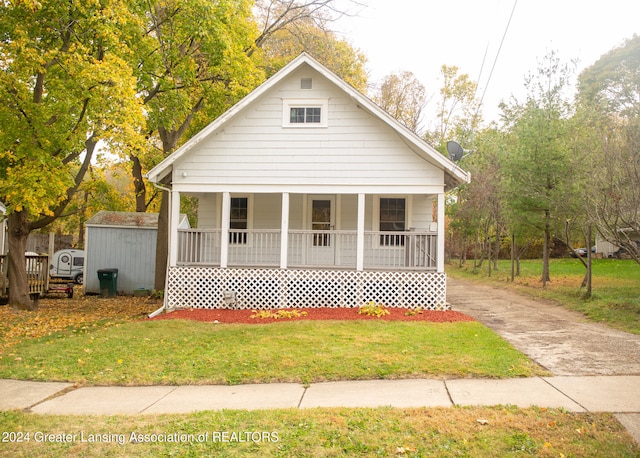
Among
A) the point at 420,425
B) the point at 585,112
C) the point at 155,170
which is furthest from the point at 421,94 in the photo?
the point at 420,425

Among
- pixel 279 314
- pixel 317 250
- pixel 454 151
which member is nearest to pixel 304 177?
pixel 317 250

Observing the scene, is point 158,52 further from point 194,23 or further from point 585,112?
point 585,112

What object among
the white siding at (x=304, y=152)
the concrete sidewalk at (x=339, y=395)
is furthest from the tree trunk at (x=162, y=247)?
the concrete sidewalk at (x=339, y=395)

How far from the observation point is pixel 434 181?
1427 centimetres

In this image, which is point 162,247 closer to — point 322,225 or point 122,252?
point 122,252

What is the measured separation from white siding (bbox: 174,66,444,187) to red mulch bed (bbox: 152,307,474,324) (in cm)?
362

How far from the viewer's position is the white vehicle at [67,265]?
25594 millimetres

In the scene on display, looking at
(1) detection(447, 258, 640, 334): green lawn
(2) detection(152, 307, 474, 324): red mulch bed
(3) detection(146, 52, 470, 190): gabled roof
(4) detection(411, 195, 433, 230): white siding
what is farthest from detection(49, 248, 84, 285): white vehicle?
(1) detection(447, 258, 640, 334): green lawn

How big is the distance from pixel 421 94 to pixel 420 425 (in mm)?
39582

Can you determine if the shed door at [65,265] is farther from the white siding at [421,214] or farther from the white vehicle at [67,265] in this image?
the white siding at [421,214]

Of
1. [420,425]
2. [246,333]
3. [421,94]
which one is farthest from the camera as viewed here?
[421,94]

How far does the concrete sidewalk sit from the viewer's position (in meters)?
6.11

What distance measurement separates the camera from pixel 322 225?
54.6ft

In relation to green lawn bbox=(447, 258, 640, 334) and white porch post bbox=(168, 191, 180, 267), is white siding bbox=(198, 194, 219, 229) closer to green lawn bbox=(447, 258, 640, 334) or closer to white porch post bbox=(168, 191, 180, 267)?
white porch post bbox=(168, 191, 180, 267)
